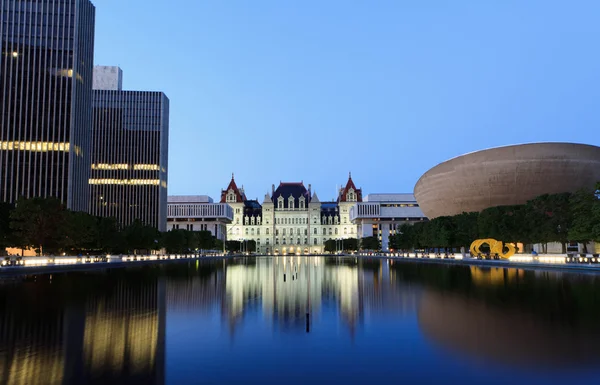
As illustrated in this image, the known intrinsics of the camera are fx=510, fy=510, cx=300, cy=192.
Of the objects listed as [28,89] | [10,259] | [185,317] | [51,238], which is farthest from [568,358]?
[28,89]

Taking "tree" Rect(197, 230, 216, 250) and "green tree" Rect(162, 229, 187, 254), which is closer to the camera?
"green tree" Rect(162, 229, 187, 254)

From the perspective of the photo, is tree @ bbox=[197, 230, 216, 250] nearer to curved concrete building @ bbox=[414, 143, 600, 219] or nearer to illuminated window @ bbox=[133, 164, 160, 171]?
illuminated window @ bbox=[133, 164, 160, 171]

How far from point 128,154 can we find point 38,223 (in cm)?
11511

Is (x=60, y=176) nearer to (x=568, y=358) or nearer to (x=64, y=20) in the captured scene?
(x=64, y=20)

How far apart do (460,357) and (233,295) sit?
60.6ft

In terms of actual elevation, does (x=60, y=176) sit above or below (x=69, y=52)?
below

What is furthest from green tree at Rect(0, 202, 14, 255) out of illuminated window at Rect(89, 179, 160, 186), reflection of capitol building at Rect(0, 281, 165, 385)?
illuminated window at Rect(89, 179, 160, 186)

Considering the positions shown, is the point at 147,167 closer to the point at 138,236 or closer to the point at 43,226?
the point at 138,236

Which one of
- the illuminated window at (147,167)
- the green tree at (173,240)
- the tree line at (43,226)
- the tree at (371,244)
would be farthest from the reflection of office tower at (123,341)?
the tree at (371,244)

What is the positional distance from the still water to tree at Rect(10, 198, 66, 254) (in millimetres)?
41955

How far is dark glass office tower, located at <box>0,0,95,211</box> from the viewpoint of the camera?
110 metres

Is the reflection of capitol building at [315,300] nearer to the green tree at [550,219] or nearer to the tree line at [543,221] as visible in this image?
the tree line at [543,221]

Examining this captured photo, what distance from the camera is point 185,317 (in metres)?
20.9

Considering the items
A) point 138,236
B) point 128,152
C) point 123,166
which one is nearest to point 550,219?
point 138,236
